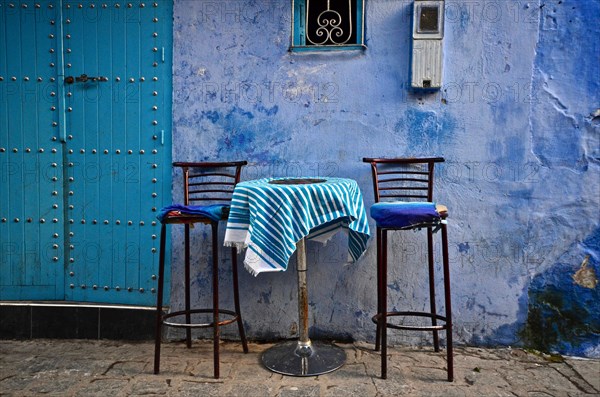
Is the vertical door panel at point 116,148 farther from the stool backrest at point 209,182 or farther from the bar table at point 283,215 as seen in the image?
the bar table at point 283,215

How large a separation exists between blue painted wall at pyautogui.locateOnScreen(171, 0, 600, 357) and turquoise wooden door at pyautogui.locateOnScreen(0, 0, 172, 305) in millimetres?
206

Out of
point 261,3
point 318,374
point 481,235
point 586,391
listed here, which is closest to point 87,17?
point 261,3

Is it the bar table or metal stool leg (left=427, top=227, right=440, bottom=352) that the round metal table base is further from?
metal stool leg (left=427, top=227, right=440, bottom=352)

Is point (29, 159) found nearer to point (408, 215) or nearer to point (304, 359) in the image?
point (304, 359)

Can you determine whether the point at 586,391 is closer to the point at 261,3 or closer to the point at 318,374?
the point at 318,374

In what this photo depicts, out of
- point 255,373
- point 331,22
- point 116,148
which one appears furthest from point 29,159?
point 331,22

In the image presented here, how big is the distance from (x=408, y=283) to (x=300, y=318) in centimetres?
82

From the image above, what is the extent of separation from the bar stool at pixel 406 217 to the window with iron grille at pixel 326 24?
2.72ft

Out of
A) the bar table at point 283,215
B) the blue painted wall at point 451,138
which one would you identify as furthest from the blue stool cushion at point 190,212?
the blue painted wall at point 451,138

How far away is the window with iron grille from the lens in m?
3.39

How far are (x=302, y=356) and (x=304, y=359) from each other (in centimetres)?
3

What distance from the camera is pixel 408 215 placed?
275 centimetres

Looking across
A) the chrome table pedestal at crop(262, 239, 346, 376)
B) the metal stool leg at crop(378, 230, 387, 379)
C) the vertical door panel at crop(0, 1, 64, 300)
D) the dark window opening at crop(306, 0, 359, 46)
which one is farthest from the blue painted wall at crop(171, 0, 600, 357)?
A: the vertical door panel at crop(0, 1, 64, 300)

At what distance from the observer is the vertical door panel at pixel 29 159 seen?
3.52 m
